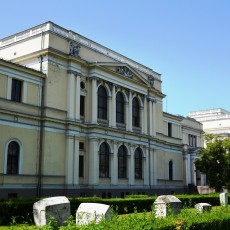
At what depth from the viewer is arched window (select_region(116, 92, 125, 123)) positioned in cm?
4281

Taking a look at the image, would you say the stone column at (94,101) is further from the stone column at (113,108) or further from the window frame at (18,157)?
the window frame at (18,157)

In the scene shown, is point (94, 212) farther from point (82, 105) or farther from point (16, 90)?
point (82, 105)

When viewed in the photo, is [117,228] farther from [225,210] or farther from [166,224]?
[225,210]

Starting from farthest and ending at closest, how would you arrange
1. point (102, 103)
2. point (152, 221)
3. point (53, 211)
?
1. point (102, 103)
2. point (53, 211)
3. point (152, 221)

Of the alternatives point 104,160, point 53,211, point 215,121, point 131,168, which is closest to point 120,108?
point 104,160

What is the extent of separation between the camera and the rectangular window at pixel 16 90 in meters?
31.9

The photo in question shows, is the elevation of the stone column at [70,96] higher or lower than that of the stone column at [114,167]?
higher

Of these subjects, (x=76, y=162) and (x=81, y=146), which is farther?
(x=81, y=146)

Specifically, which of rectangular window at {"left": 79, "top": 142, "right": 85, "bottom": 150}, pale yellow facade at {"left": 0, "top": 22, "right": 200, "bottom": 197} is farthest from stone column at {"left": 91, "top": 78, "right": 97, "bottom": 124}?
rectangular window at {"left": 79, "top": 142, "right": 85, "bottom": 150}

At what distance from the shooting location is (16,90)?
3216cm

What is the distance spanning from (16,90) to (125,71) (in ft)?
49.5

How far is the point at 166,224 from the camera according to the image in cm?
1191

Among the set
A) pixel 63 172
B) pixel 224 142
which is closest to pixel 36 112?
Answer: pixel 63 172

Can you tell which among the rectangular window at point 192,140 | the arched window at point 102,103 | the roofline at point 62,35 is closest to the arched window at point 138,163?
the arched window at point 102,103
